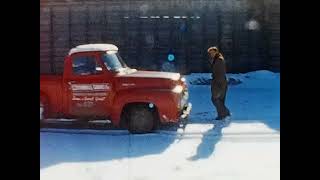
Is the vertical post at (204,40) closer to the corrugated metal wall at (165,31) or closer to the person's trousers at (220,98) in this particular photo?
the corrugated metal wall at (165,31)

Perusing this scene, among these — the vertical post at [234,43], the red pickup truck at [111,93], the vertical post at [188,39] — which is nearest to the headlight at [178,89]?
the red pickup truck at [111,93]

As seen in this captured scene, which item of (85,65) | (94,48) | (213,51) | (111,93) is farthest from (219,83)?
(85,65)

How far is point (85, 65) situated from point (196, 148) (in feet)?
4.67

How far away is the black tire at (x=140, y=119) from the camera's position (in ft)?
12.8

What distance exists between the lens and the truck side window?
4.13m

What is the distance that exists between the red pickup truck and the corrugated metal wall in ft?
0.58

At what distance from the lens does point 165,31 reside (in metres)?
3.63

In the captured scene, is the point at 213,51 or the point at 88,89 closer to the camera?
the point at 213,51

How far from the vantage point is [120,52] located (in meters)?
4.04

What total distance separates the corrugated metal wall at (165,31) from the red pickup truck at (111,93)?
0.18 meters

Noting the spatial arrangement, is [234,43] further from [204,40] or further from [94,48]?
[94,48]
